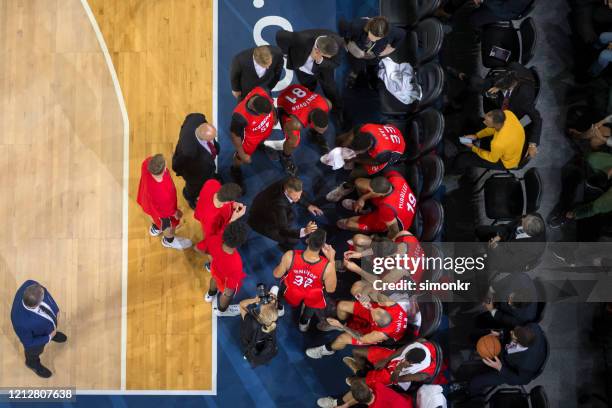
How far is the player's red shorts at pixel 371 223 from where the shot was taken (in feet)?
20.8

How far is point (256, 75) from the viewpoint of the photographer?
6078 millimetres

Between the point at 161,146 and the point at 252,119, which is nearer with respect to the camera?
the point at 252,119

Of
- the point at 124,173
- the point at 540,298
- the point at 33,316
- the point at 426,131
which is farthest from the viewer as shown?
the point at 124,173

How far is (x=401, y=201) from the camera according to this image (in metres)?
6.03

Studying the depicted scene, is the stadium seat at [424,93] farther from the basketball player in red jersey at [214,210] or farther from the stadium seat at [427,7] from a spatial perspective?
the basketball player in red jersey at [214,210]

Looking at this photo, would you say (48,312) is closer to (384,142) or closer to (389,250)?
(389,250)

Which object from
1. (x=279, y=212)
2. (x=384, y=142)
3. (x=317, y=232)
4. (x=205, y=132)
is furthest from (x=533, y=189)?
(x=205, y=132)

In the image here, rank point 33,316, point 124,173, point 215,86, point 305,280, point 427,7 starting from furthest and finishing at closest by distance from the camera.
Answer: point 215,86 < point 124,173 < point 427,7 < point 305,280 < point 33,316

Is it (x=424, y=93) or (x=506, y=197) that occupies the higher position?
(x=424, y=93)

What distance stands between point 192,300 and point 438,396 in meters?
3.01

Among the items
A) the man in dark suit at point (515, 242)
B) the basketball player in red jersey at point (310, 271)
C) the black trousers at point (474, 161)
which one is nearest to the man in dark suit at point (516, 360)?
the man in dark suit at point (515, 242)

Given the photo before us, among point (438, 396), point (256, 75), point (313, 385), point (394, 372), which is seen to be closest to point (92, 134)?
point (256, 75)

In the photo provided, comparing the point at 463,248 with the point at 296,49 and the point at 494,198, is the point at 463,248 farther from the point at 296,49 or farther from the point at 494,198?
the point at 296,49

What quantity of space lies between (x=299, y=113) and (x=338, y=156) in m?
0.66
